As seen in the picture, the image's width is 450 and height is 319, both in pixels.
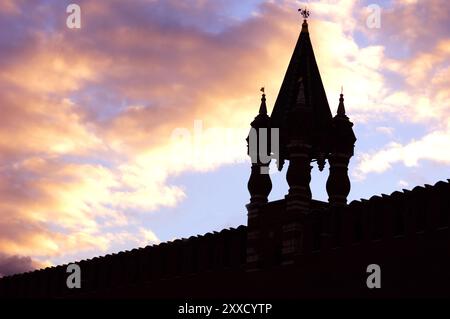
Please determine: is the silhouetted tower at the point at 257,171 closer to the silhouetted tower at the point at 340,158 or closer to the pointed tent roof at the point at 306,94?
the pointed tent roof at the point at 306,94

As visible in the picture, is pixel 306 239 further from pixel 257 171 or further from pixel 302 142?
pixel 257 171

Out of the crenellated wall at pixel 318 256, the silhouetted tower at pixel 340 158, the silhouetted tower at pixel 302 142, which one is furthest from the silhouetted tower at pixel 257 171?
the silhouetted tower at pixel 340 158

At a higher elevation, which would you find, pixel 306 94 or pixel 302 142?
pixel 306 94

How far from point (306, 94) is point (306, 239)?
632 cm

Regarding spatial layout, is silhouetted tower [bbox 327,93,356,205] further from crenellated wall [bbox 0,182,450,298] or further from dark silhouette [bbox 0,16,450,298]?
crenellated wall [bbox 0,182,450,298]

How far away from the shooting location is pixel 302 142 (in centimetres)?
3528

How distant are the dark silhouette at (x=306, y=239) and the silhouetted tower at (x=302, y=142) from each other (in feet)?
0.13

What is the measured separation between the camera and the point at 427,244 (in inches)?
1168

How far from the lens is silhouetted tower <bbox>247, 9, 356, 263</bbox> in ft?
114

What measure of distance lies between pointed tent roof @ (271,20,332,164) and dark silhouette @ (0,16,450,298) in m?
0.04

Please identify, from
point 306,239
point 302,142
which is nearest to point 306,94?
point 302,142

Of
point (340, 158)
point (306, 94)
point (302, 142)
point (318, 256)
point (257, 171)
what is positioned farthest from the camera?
point (340, 158)
